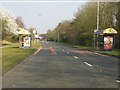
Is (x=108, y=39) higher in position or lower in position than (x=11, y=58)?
higher

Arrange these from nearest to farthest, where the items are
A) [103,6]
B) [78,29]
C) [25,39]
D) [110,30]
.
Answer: [110,30] < [25,39] < [103,6] < [78,29]

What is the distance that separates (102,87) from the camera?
450 inches

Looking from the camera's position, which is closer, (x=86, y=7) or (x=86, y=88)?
(x=86, y=88)

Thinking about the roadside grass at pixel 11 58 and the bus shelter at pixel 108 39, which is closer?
the roadside grass at pixel 11 58

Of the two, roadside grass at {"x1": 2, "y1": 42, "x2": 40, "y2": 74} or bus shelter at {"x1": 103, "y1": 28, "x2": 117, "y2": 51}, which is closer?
roadside grass at {"x1": 2, "y1": 42, "x2": 40, "y2": 74}

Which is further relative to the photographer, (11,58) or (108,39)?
(108,39)

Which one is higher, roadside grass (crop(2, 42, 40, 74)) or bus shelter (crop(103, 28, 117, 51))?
bus shelter (crop(103, 28, 117, 51))

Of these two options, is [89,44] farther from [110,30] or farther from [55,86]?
[55,86]

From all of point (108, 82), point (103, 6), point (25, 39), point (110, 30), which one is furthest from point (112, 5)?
point (108, 82)

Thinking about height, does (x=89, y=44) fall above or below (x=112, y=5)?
below

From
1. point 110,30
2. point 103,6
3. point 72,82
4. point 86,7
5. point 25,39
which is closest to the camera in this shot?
point 72,82

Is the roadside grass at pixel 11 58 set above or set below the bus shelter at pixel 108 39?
below

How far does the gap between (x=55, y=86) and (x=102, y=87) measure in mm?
1554

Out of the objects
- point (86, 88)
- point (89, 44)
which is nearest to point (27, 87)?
point (86, 88)
